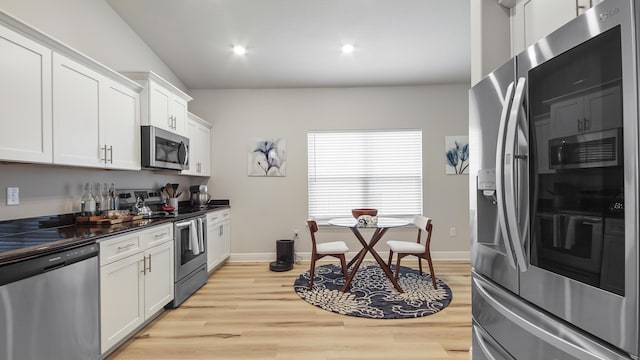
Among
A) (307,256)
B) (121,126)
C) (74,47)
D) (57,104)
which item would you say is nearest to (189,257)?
(121,126)

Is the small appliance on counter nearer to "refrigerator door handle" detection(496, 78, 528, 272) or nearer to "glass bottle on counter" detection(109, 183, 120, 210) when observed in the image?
"glass bottle on counter" detection(109, 183, 120, 210)

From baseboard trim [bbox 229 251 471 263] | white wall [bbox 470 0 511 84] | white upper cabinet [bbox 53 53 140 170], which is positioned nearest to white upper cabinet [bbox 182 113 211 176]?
white upper cabinet [bbox 53 53 140 170]

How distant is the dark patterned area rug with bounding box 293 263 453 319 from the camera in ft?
9.62

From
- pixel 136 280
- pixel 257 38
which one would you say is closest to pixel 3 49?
pixel 136 280

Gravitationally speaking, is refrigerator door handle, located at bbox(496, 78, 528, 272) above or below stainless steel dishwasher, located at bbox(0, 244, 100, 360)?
above

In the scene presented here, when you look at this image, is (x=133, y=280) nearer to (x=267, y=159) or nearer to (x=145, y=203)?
(x=145, y=203)

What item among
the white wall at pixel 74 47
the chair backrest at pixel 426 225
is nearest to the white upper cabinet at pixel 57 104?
the white wall at pixel 74 47

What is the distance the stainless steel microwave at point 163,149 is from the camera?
304 centimetres

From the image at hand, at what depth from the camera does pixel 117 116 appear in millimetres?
2699

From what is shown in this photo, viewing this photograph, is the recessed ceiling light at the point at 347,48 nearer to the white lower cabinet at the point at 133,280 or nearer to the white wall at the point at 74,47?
the white wall at the point at 74,47

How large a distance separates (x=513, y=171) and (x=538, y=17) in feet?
2.90

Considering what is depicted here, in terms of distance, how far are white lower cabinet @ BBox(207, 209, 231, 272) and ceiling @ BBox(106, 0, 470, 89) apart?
203cm

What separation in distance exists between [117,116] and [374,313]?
2.92 m

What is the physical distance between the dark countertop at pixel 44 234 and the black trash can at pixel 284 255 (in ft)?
6.49
